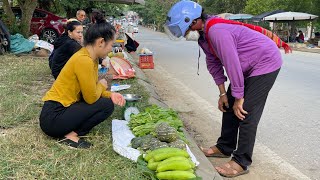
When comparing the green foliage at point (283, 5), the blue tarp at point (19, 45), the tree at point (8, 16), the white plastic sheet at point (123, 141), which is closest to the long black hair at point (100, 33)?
the white plastic sheet at point (123, 141)

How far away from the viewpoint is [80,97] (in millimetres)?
3785

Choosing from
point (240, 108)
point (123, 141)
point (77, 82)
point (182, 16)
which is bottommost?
point (123, 141)

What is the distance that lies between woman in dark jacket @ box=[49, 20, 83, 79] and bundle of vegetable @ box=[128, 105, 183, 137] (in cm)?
176

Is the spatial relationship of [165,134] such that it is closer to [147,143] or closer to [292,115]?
[147,143]

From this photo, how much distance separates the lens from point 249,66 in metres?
3.46

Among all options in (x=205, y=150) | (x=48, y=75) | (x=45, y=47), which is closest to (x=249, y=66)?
(x=205, y=150)

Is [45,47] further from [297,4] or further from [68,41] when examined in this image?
[297,4]

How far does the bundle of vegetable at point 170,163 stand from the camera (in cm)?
289

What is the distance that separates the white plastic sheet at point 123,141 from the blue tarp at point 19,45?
8585 mm

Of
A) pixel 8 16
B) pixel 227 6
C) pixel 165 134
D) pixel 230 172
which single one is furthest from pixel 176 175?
pixel 227 6

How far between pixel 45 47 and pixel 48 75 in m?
4.42

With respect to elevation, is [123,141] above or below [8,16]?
below

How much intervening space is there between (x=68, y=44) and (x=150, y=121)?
215 centimetres

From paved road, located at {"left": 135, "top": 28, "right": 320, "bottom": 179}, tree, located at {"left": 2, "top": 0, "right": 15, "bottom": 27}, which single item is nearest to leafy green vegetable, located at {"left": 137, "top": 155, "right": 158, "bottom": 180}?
paved road, located at {"left": 135, "top": 28, "right": 320, "bottom": 179}
